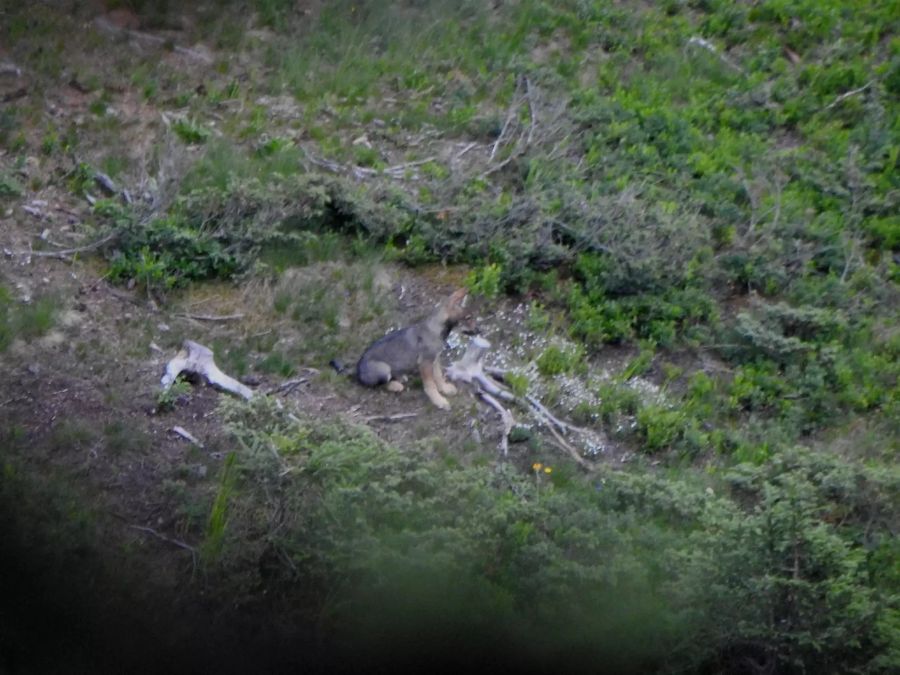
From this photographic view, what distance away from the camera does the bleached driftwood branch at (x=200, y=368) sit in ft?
25.8

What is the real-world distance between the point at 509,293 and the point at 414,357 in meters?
1.57

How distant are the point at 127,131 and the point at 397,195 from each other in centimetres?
254

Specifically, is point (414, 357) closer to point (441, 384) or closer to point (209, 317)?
point (441, 384)

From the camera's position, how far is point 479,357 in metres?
8.62

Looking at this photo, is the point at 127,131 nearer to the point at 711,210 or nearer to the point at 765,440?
the point at 711,210

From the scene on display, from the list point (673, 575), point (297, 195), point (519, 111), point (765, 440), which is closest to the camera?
point (673, 575)

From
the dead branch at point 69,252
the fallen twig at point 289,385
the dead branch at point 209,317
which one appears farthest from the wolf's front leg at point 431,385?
the dead branch at point 69,252

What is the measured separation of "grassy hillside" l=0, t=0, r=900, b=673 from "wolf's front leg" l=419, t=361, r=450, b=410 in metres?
0.15

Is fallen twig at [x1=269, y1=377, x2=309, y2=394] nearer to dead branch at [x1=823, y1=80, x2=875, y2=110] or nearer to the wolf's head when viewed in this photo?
the wolf's head

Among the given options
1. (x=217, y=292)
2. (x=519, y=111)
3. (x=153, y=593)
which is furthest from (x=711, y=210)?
(x=153, y=593)

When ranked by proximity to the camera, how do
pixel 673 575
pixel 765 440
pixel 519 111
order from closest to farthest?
pixel 673 575 < pixel 765 440 < pixel 519 111

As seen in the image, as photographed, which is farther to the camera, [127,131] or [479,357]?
[127,131]

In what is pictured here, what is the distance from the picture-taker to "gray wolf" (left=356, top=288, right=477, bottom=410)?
8273 mm

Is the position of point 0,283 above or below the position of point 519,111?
below
